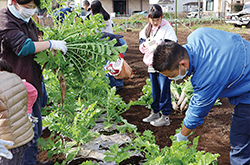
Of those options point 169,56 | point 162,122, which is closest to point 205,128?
point 162,122

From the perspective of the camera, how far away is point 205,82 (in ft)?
5.64

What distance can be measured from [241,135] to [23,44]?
6.57 ft

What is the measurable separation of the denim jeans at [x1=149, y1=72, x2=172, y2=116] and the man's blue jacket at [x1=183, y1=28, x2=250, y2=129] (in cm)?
105

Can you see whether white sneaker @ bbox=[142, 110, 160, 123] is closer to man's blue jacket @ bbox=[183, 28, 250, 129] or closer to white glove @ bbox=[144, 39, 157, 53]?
white glove @ bbox=[144, 39, 157, 53]

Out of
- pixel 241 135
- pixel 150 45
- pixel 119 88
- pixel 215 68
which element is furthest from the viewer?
pixel 119 88

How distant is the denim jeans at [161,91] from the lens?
9.65 feet

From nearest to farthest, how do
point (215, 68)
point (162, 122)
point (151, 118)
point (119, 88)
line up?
point (215, 68), point (162, 122), point (151, 118), point (119, 88)

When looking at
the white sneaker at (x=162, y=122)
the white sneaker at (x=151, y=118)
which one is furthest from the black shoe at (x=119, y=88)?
the white sneaker at (x=162, y=122)

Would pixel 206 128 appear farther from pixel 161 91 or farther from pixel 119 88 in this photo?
pixel 119 88

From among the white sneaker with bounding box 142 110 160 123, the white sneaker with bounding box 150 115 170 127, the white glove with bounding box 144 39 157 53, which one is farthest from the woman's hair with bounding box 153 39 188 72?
the white sneaker with bounding box 142 110 160 123

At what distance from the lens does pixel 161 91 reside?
2988 mm

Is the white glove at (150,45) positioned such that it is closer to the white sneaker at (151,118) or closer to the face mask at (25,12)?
the white sneaker at (151,118)

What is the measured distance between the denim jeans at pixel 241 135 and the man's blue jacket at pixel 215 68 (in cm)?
10

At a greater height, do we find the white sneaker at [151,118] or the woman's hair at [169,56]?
the woman's hair at [169,56]
